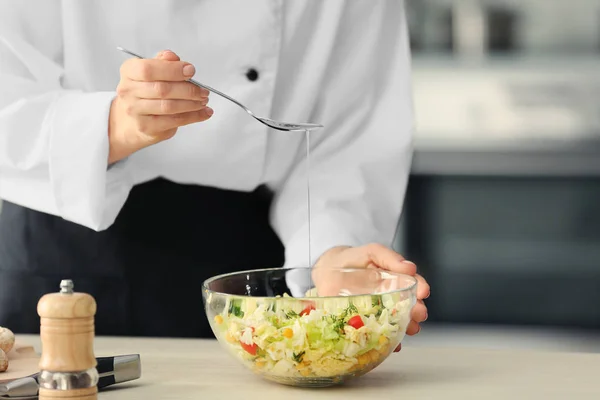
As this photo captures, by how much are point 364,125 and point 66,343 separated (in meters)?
0.80

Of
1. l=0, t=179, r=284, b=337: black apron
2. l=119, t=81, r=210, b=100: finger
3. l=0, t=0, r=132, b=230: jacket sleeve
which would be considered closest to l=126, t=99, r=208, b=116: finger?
l=119, t=81, r=210, b=100: finger

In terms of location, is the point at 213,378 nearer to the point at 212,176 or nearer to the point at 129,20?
the point at 212,176

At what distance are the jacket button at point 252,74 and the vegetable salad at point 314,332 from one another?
0.55m

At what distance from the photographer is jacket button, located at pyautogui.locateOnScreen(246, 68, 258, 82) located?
142 cm

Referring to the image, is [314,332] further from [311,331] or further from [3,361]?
[3,361]

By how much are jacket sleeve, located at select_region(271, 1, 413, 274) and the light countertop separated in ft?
1.16

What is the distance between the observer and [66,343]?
80 cm

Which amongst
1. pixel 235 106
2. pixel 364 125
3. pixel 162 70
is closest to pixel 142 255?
pixel 235 106

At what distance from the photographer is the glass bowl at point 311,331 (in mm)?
914

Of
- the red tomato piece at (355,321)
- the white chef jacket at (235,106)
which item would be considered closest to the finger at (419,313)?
the red tomato piece at (355,321)

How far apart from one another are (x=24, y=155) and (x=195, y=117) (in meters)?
0.32

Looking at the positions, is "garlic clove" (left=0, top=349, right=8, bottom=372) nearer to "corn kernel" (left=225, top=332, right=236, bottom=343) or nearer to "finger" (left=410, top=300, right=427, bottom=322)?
"corn kernel" (left=225, top=332, right=236, bottom=343)

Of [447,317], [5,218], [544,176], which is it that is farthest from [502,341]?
[5,218]

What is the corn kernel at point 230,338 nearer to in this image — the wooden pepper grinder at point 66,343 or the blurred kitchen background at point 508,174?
the wooden pepper grinder at point 66,343
